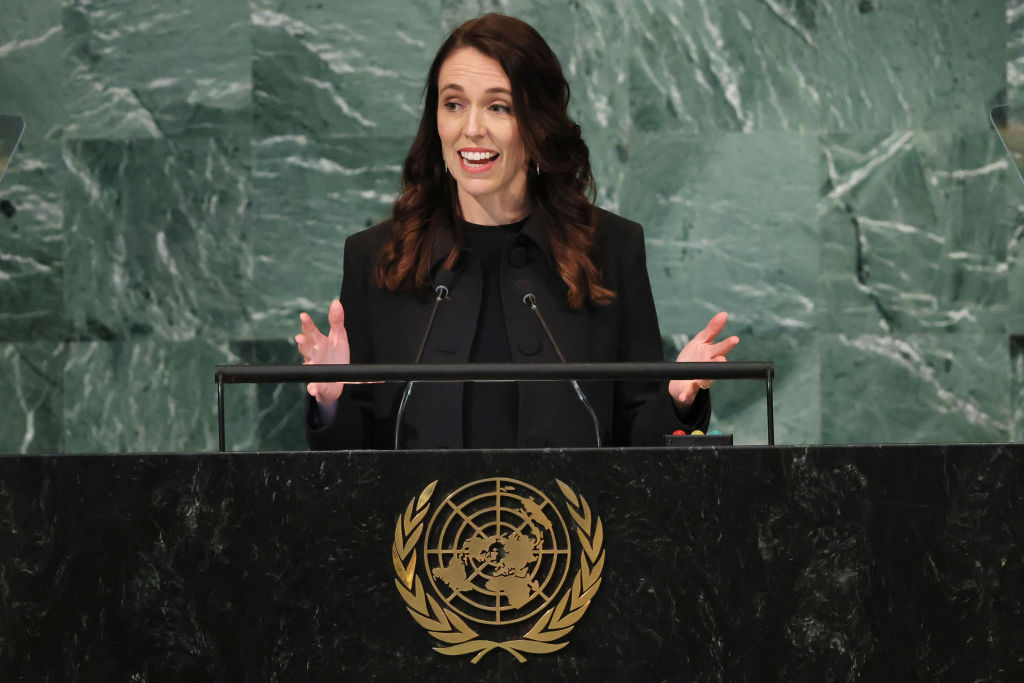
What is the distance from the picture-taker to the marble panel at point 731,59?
385 cm

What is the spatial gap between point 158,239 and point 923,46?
2.50m

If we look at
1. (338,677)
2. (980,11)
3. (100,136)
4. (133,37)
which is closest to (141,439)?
(100,136)

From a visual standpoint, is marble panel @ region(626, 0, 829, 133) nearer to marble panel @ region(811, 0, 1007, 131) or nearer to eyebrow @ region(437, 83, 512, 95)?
marble panel @ region(811, 0, 1007, 131)

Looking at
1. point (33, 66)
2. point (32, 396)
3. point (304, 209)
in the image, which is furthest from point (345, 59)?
point (32, 396)

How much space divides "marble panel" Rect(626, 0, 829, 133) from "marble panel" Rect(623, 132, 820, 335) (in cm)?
7

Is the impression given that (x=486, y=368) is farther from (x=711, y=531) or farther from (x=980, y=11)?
(x=980, y=11)

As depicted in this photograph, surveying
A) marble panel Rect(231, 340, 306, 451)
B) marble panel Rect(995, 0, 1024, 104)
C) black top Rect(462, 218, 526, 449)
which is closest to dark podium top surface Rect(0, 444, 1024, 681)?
black top Rect(462, 218, 526, 449)

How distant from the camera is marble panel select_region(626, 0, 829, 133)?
12.6 feet

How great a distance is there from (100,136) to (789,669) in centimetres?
302

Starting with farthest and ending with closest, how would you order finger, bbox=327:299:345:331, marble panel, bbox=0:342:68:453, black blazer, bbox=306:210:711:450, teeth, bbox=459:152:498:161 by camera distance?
marble panel, bbox=0:342:68:453
teeth, bbox=459:152:498:161
black blazer, bbox=306:210:711:450
finger, bbox=327:299:345:331

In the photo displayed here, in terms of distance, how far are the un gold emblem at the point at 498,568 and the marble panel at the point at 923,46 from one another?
2.69 metres

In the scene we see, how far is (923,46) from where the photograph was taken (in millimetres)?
3852

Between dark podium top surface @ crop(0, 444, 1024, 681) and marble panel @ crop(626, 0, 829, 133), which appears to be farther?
marble panel @ crop(626, 0, 829, 133)

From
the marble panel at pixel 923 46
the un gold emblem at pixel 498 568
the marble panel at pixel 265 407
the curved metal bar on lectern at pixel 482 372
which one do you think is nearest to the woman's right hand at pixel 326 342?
the curved metal bar on lectern at pixel 482 372
